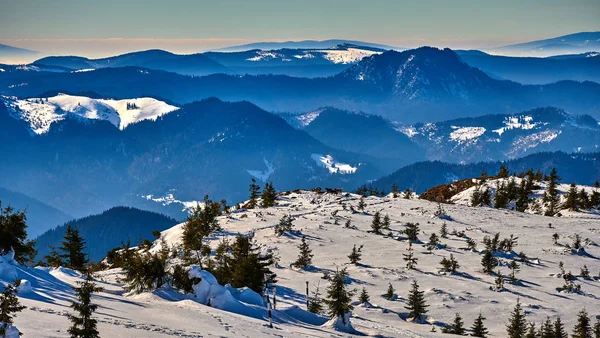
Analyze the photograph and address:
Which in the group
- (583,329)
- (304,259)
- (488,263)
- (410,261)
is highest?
(488,263)

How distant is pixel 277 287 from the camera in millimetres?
41375

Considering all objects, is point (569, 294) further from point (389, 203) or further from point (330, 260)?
point (389, 203)

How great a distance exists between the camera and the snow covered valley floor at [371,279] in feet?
82.0

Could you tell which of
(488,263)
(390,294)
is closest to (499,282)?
(488,263)

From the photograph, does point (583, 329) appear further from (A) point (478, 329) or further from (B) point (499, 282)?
(B) point (499, 282)

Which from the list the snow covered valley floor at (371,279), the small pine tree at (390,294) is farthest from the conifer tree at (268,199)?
the small pine tree at (390,294)

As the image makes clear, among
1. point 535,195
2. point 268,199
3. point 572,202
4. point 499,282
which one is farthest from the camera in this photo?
point 535,195

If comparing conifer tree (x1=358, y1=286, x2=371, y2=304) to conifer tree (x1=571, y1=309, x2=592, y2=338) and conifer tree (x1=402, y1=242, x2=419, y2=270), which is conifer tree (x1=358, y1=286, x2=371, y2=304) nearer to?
conifer tree (x1=402, y1=242, x2=419, y2=270)

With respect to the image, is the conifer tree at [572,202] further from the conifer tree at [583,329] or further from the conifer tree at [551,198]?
the conifer tree at [583,329]

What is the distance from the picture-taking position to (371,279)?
45.5 meters

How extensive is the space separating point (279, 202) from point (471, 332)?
50068mm

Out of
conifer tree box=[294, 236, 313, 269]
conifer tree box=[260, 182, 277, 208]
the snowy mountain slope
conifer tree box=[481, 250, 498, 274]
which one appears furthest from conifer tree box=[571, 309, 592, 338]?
conifer tree box=[260, 182, 277, 208]

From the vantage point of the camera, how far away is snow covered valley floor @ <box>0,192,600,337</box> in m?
25.0

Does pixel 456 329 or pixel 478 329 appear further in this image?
pixel 478 329
